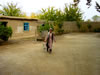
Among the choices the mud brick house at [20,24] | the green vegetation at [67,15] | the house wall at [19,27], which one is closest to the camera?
the mud brick house at [20,24]

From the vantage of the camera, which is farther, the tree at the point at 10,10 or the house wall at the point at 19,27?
the tree at the point at 10,10

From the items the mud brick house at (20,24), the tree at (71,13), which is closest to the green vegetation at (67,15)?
the tree at (71,13)

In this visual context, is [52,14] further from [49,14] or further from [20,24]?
[20,24]

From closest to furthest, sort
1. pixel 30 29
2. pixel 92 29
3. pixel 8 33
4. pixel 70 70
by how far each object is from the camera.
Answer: pixel 70 70 < pixel 8 33 < pixel 30 29 < pixel 92 29

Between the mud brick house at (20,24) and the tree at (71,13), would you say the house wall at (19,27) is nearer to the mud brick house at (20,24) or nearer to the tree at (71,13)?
the mud brick house at (20,24)

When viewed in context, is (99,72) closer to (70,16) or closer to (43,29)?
(43,29)

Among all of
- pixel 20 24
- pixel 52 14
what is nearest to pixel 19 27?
pixel 20 24

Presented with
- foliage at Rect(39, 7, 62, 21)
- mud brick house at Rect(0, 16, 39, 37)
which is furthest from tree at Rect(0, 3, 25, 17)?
Answer: mud brick house at Rect(0, 16, 39, 37)

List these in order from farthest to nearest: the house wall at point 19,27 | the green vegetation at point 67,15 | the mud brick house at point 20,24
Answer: the green vegetation at point 67,15 < the house wall at point 19,27 < the mud brick house at point 20,24

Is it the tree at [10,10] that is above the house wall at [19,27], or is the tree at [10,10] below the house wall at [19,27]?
above

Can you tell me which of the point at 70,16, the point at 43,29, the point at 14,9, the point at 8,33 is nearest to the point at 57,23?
the point at 70,16

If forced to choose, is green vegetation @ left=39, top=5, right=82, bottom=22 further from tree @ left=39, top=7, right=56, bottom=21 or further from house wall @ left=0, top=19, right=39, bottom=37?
house wall @ left=0, top=19, right=39, bottom=37

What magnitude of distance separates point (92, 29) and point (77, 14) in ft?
18.0

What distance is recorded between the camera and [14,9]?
3397 cm
